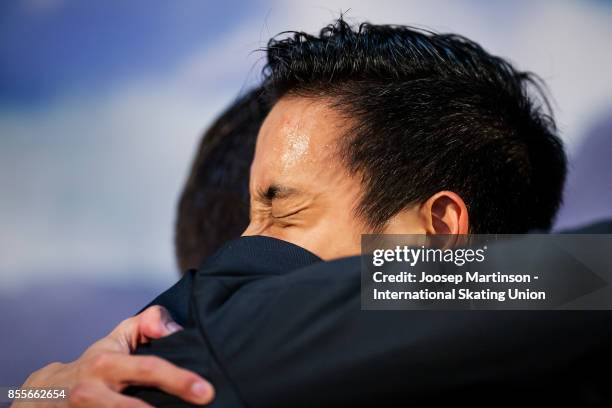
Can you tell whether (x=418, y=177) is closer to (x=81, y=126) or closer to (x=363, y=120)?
(x=363, y=120)

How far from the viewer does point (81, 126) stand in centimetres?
399

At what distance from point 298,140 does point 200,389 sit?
2.77 ft

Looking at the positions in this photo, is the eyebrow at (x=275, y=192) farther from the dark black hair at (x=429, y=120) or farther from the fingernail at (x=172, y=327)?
the fingernail at (x=172, y=327)

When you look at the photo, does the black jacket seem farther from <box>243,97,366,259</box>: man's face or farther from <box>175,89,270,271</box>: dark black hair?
<box>175,89,270,271</box>: dark black hair

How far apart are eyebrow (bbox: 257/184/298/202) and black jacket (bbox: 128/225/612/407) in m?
0.55

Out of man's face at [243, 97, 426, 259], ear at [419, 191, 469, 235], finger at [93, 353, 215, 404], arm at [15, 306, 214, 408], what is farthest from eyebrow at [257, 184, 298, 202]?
finger at [93, 353, 215, 404]

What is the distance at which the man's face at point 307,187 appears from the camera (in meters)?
1.82


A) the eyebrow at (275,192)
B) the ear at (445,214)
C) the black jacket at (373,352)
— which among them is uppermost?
the eyebrow at (275,192)

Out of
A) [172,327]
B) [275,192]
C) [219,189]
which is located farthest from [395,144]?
[219,189]

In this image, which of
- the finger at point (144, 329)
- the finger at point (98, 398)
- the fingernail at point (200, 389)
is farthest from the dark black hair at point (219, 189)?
the fingernail at point (200, 389)

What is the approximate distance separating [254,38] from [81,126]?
1141 millimetres

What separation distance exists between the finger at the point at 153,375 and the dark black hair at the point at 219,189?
183 cm

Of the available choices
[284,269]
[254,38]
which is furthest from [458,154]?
[254,38]

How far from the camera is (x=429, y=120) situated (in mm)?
1998
